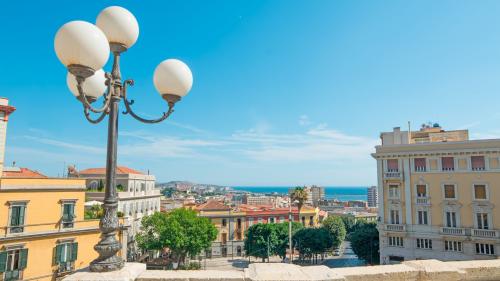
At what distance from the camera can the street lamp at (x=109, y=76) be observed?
12.6 ft

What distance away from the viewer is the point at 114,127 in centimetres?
418

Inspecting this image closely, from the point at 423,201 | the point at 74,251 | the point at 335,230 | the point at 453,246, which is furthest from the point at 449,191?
the point at 74,251

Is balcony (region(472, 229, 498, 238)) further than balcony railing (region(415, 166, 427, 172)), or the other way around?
balcony railing (region(415, 166, 427, 172))

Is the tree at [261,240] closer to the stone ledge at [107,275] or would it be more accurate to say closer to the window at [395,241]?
the window at [395,241]

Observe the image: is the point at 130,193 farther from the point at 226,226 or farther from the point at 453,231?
the point at 453,231

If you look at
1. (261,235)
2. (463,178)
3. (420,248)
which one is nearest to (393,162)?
(463,178)

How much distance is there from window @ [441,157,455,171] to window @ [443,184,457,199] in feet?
5.40

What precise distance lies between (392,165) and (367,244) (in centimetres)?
1183

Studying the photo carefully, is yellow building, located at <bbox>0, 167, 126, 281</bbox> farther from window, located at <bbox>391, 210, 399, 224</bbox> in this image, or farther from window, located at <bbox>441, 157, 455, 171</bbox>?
window, located at <bbox>441, 157, 455, 171</bbox>

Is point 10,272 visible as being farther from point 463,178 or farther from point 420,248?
point 463,178

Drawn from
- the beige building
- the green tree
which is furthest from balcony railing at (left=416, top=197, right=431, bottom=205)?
the green tree

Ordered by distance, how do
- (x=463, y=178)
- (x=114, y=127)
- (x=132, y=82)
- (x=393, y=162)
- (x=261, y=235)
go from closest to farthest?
(x=114, y=127), (x=132, y=82), (x=463, y=178), (x=393, y=162), (x=261, y=235)

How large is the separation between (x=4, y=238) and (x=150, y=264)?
796 inches

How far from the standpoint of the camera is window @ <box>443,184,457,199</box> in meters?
29.5
